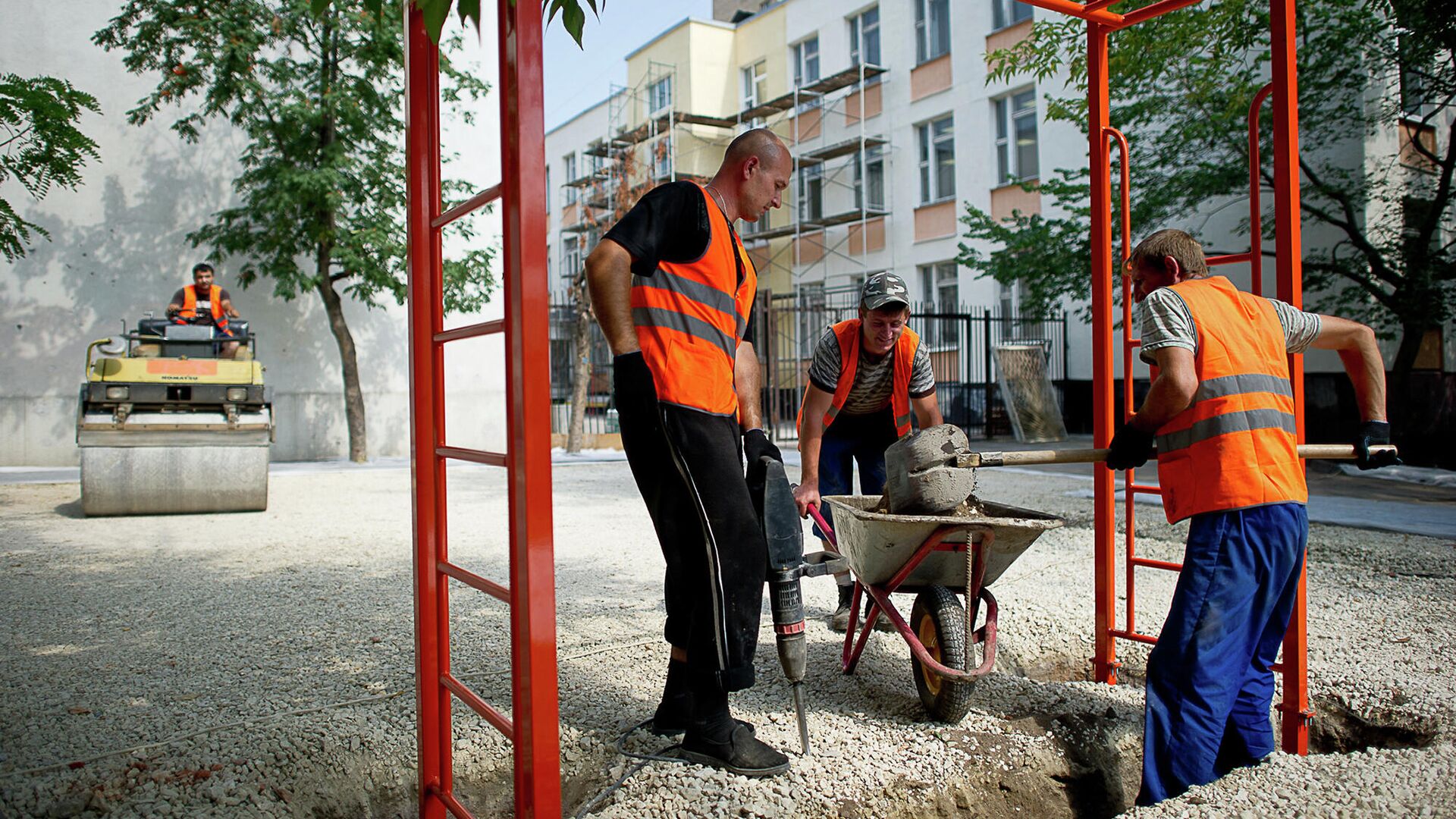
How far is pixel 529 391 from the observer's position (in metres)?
2.01

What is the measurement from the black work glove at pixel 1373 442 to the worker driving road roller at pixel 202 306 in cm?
989

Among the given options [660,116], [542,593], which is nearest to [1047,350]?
[660,116]

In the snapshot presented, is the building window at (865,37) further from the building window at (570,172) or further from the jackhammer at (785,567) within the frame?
the jackhammer at (785,567)

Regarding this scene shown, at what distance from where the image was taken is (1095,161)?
13.0 feet

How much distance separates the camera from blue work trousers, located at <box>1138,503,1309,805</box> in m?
2.83

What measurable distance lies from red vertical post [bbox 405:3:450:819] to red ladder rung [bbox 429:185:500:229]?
7 cm

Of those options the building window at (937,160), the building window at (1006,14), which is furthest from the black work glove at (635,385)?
the building window at (937,160)

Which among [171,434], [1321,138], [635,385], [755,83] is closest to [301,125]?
[171,434]

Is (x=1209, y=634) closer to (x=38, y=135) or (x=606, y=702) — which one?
(x=606, y=702)

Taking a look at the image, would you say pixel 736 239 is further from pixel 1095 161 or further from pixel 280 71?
pixel 280 71

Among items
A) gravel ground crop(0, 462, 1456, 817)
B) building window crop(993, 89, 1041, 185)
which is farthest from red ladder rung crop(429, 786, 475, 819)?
building window crop(993, 89, 1041, 185)

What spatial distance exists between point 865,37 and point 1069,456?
23.0 metres

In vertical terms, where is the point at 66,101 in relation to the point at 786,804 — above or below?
above

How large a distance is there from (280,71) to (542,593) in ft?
41.7
